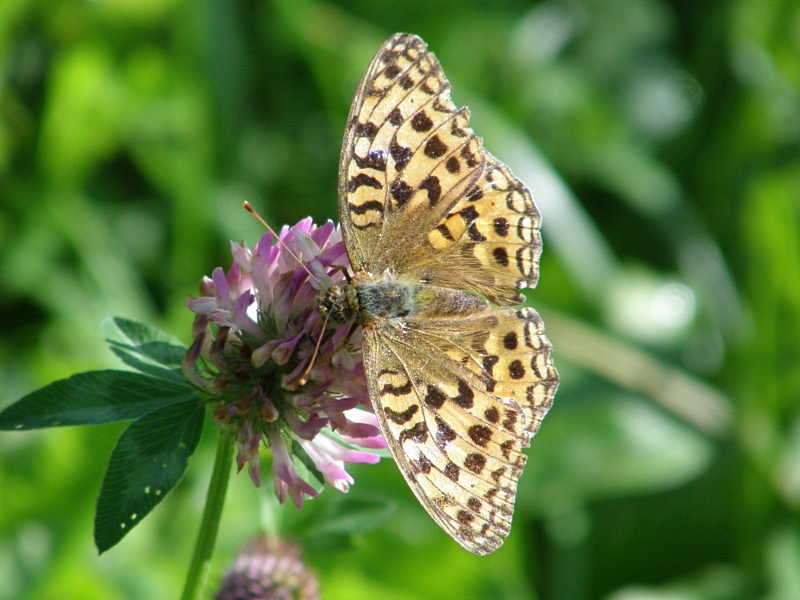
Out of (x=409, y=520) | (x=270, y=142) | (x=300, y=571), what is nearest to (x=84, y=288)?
(x=270, y=142)

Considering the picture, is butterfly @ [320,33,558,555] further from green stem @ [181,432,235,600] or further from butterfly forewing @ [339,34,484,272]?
green stem @ [181,432,235,600]

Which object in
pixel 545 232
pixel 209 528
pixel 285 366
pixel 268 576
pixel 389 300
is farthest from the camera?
pixel 545 232

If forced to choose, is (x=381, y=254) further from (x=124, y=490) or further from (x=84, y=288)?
(x=84, y=288)

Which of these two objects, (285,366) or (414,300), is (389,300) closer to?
(414,300)

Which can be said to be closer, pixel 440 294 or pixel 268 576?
pixel 440 294

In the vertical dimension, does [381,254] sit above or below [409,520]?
above

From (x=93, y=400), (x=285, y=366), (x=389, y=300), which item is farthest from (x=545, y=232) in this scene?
(x=93, y=400)

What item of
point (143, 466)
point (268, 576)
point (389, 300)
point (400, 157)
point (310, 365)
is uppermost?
point (400, 157)
